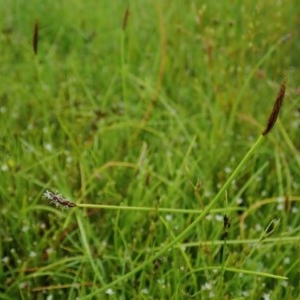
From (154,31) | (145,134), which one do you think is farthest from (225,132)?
(154,31)

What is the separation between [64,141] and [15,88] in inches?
14.5

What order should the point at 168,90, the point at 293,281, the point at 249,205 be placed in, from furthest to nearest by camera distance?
the point at 168,90
the point at 249,205
the point at 293,281

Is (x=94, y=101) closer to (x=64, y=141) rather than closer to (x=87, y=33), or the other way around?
(x=64, y=141)

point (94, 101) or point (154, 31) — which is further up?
point (154, 31)

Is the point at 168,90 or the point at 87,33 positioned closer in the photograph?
the point at 168,90

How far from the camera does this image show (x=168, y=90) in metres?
2.56

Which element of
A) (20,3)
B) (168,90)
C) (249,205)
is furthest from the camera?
(20,3)

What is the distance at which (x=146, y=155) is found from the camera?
6.85 ft

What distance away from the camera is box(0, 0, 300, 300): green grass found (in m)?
1.63

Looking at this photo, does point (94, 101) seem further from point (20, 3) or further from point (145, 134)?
point (20, 3)

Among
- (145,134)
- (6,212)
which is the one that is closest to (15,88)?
(145,134)

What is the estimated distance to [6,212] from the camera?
5.82ft

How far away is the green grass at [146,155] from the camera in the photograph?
1.63 metres

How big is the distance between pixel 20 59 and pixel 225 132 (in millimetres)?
1031
